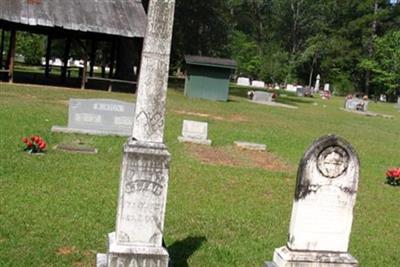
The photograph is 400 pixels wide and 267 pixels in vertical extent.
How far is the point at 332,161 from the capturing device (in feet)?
19.2

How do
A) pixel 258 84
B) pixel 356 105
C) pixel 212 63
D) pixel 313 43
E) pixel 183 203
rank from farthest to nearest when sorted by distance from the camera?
pixel 313 43 < pixel 258 84 < pixel 356 105 < pixel 212 63 < pixel 183 203

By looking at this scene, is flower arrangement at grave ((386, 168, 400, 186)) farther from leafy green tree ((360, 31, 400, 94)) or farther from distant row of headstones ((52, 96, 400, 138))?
leafy green tree ((360, 31, 400, 94))

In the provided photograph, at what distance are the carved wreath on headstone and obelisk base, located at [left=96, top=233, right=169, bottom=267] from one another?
6.12ft

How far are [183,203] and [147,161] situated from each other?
3431mm

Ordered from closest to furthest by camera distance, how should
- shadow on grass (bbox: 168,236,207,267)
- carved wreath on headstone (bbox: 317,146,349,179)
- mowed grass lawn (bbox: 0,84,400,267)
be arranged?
carved wreath on headstone (bbox: 317,146,349,179)
shadow on grass (bbox: 168,236,207,267)
mowed grass lawn (bbox: 0,84,400,267)

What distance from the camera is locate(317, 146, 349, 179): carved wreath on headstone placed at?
5809 mm

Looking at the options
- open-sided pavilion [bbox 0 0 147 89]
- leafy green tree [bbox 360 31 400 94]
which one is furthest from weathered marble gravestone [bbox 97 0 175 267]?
leafy green tree [bbox 360 31 400 94]

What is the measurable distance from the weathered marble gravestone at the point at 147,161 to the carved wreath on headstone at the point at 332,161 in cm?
159

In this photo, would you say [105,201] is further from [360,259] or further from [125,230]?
[360,259]

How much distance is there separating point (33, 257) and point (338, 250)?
3.32m

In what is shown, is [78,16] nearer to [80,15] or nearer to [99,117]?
[80,15]

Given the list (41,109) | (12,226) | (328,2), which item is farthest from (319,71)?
(12,226)

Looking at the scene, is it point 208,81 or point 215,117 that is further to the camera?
point 208,81

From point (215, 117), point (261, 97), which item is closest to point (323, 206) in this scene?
point (215, 117)
